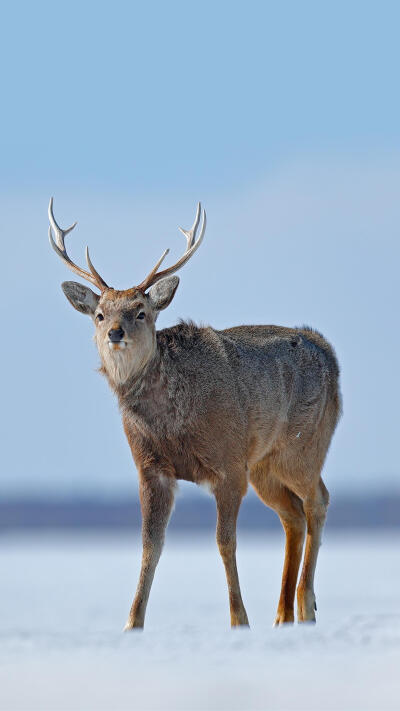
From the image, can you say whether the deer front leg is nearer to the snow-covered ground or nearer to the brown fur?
the brown fur

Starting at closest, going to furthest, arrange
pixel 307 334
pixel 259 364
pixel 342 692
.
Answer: pixel 342 692 < pixel 259 364 < pixel 307 334

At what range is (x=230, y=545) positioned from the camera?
11430 millimetres

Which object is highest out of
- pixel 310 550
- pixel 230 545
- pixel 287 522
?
pixel 230 545

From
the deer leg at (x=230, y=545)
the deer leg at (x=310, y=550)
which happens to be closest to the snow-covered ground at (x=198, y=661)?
the deer leg at (x=230, y=545)

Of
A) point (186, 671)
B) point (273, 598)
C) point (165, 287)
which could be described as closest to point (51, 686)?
point (186, 671)

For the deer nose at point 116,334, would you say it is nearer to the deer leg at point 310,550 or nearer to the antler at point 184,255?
the antler at point 184,255

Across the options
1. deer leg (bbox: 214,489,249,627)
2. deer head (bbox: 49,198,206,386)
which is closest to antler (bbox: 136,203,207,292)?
deer head (bbox: 49,198,206,386)

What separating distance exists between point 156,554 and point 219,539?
1.80ft

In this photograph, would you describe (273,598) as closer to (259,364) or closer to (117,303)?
(259,364)

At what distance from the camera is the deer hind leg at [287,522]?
1302 cm

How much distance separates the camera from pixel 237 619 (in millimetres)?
11383

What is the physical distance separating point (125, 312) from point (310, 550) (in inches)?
122

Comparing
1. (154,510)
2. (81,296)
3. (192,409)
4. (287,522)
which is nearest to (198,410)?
(192,409)

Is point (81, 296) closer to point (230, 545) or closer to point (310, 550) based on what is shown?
point (230, 545)
